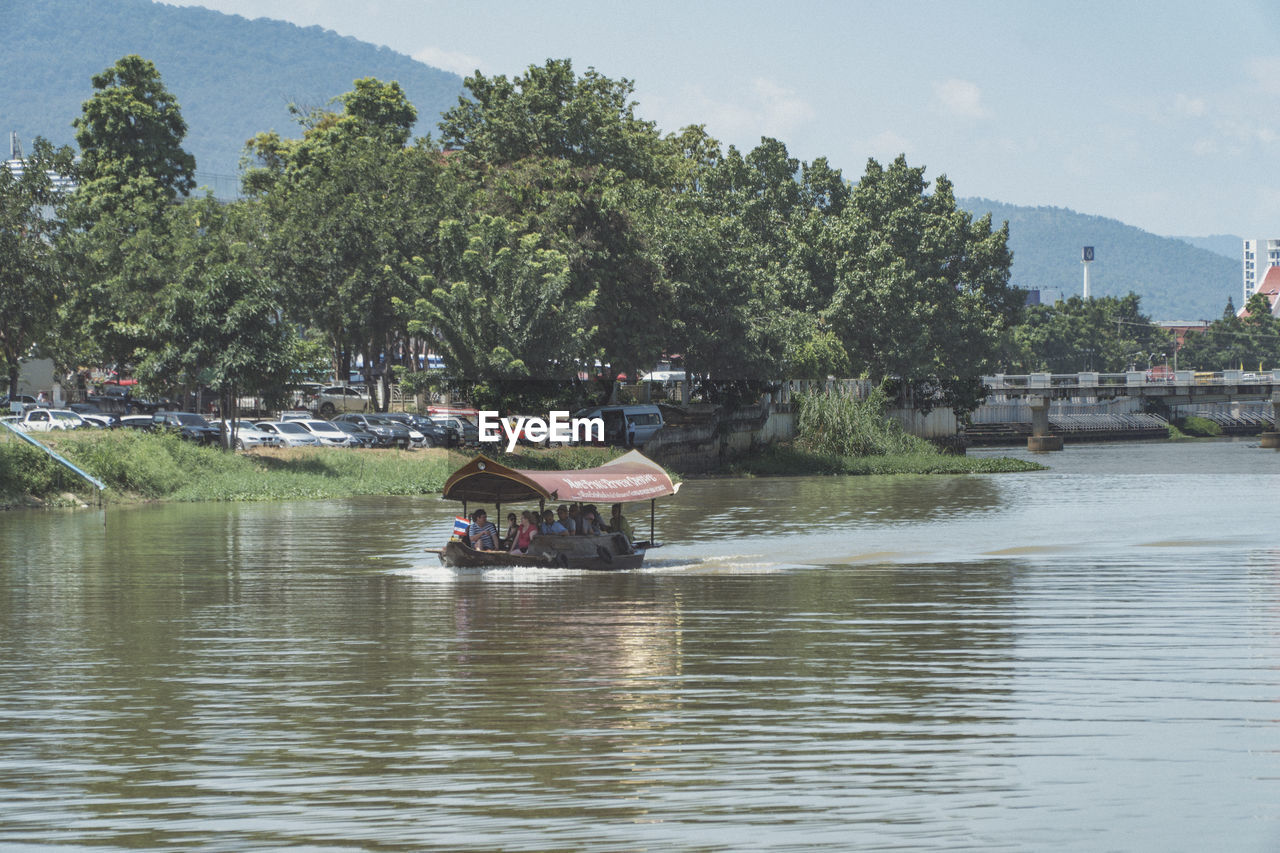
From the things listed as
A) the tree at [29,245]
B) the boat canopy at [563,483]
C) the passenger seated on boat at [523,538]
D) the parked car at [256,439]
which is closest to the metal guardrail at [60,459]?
the tree at [29,245]

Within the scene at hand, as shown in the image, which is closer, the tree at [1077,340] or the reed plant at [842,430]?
the reed plant at [842,430]

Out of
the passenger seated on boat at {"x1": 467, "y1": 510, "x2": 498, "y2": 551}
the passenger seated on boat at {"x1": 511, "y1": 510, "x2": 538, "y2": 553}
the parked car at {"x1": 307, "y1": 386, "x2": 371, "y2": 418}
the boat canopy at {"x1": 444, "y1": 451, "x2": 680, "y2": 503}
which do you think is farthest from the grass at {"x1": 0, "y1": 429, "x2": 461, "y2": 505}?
the passenger seated on boat at {"x1": 511, "y1": 510, "x2": 538, "y2": 553}

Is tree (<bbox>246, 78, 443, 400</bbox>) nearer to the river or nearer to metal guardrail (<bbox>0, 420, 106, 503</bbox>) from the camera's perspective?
metal guardrail (<bbox>0, 420, 106, 503</bbox>)

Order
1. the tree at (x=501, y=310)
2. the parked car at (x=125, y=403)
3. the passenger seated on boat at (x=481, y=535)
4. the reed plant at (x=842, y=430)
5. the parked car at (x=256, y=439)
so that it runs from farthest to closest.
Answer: the parked car at (x=125, y=403), the reed plant at (x=842, y=430), the parked car at (x=256, y=439), the tree at (x=501, y=310), the passenger seated on boat at (x=481, y=535)

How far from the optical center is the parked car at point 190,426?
6606 centimetres

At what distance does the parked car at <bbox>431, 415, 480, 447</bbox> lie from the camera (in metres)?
71.3

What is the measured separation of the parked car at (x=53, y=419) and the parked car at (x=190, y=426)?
146 inches

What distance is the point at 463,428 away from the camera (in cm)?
7256

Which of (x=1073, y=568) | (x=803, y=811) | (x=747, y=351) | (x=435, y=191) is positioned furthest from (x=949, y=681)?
(x=435, y=191)

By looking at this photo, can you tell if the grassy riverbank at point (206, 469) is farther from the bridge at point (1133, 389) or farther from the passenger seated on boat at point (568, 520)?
the bridge at point (1133, 389)

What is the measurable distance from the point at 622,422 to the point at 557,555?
36.5 meters

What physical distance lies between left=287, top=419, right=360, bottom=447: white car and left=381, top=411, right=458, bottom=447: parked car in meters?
4.40

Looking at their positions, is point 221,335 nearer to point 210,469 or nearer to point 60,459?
point 210,469

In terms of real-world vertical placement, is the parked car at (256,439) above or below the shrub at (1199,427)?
above
